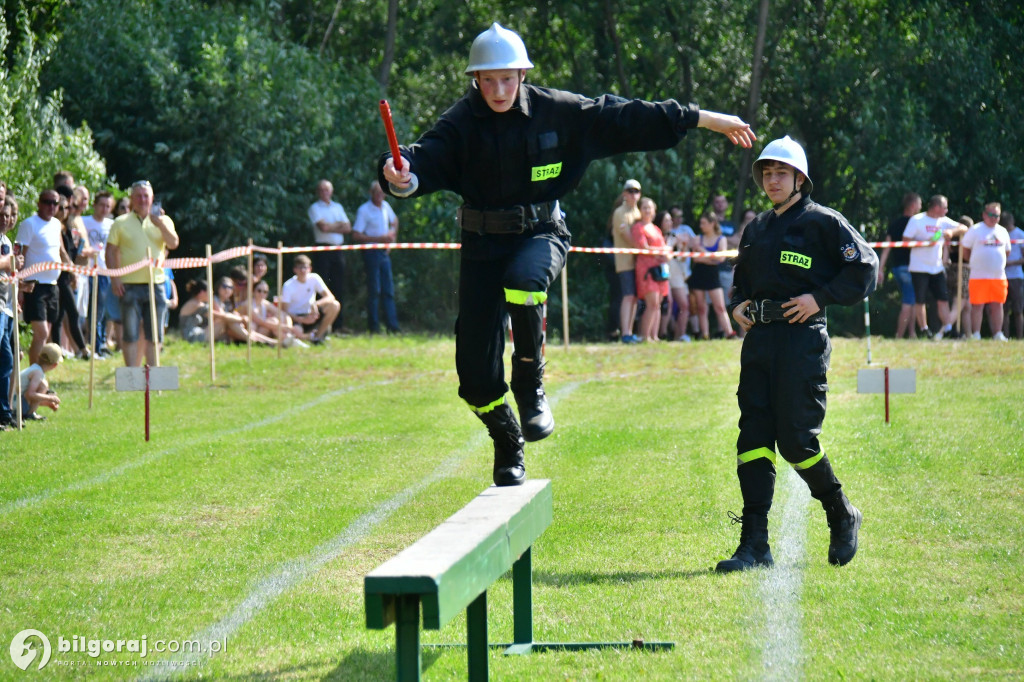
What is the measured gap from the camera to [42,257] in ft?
45.5

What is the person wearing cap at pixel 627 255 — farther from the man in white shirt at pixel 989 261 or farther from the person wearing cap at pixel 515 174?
the person wearing cap at pixel 515 174

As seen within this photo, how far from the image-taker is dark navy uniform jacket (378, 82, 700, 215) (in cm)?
640

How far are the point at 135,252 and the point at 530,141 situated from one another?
8.90 m

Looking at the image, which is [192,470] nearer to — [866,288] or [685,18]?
[866,288]

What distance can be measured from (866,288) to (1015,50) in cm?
1965

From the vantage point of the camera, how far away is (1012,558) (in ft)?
21.3

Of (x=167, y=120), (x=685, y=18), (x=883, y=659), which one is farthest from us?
(x=685, y=18)

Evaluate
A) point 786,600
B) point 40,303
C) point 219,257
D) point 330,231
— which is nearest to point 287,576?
point 786,600

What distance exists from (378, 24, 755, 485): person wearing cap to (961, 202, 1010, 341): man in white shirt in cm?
1312

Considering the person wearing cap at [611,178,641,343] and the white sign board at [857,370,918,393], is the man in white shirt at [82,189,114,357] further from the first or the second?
the white sign board at [857,370,918,393]

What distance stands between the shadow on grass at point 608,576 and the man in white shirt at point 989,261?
44.4ft

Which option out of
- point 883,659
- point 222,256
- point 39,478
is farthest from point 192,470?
point 222,256

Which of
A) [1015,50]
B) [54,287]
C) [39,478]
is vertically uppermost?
[1015,50]

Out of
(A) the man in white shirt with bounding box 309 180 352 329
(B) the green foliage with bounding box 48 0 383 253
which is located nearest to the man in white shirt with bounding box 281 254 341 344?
(A) the man in white shirt with bounding box 309 180 352 329
